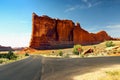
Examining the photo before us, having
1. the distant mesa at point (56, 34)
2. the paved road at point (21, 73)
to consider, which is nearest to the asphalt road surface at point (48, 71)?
the paved road at point (21, 73)

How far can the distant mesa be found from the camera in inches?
5856

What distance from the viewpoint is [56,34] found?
156625mm

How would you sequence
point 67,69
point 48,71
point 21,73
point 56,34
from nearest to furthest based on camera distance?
point 21,73, point 48,71, point 67,69, point 56,34

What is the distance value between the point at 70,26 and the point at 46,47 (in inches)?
1002

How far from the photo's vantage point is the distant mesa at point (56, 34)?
148750mm

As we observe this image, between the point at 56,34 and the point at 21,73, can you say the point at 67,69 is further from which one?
the point at 56,34

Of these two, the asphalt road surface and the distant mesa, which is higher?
the distant mesa

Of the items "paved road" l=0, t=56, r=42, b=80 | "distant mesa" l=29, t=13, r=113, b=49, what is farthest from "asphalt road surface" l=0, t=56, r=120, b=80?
"distant mesa" l=29, t=13, r=113, b=49

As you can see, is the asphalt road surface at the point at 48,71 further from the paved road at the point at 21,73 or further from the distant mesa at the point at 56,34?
the distant mesa at the point at 56,34

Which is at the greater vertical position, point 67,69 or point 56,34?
point 56,34

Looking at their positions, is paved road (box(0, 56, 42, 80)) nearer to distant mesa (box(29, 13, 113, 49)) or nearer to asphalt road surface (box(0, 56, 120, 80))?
asphalt road surface (box(0, 56, 120, 80))

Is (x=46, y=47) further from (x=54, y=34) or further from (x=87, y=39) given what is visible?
(x=87, y=39)

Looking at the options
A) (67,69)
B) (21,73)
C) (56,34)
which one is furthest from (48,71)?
(56,34)

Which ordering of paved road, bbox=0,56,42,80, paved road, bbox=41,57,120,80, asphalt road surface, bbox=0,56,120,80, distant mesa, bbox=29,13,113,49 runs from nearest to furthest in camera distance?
1. paved road, bbox=0,56,42,80
2. asphalt road surface, bbox=0,56,120,80
3. paved road, bbox=41,57,120,80
4. distant mesa, bbox=29,13,113,49
